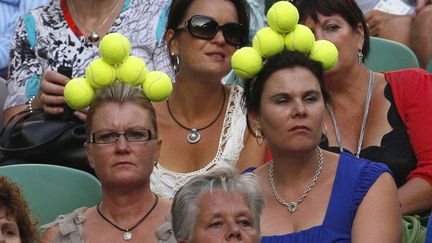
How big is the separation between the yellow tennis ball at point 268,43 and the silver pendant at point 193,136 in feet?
2.22

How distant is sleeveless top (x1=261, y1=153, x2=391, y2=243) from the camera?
437cm

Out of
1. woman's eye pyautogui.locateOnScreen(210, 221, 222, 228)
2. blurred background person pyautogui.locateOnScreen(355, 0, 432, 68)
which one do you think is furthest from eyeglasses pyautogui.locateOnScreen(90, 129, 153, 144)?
blurred background person pyautogui.locateOnScreen(355, 0, 432, 68)

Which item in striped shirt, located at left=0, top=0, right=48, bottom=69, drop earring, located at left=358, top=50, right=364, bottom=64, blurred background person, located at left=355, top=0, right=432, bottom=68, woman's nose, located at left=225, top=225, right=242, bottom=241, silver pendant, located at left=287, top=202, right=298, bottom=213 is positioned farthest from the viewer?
striped shirt, located at left=0, top=0, right=48, bottom=69

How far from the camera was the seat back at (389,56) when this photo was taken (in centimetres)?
609

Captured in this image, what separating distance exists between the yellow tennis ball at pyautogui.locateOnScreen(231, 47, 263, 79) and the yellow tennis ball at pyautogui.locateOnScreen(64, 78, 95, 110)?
0.62m

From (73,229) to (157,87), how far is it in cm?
67

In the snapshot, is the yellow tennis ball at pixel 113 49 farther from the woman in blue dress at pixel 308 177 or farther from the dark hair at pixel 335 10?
the dark hair at pixel 335 10

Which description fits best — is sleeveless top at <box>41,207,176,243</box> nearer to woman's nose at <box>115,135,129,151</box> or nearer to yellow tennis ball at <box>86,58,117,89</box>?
woman's nose at <box>115,135,129,151</box>

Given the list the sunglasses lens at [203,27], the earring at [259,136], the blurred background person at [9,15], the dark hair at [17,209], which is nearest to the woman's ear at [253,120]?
the earring at [259,136]

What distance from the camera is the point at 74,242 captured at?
454cm

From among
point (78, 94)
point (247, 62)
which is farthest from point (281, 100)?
point (78, 94)

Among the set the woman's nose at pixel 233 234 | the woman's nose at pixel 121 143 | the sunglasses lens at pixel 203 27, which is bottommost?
the woman's nose at pixel 121 143

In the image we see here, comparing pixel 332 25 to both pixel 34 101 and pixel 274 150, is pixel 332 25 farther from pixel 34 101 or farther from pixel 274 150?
pixel 34 101

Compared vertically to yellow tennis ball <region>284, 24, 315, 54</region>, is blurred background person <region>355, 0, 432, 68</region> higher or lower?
lower
